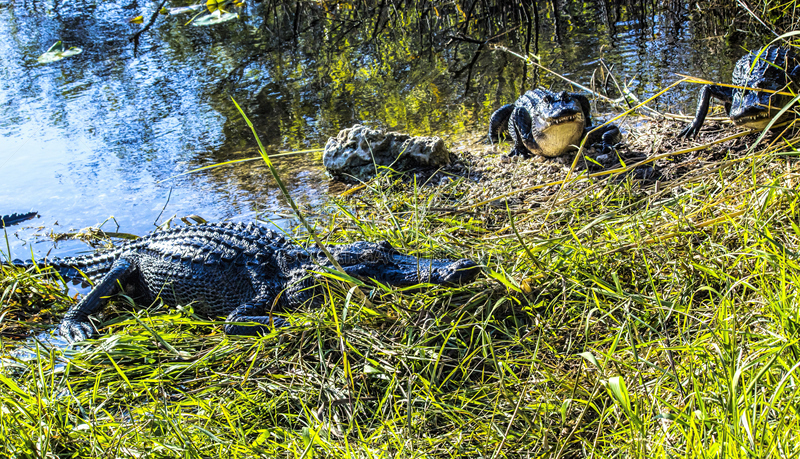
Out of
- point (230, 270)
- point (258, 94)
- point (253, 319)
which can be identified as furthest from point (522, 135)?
point (258, 94)

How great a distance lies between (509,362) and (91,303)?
2226mm

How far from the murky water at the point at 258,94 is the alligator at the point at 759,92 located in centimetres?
87

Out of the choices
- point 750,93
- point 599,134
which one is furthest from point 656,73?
point 750,93

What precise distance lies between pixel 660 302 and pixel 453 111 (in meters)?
4.05

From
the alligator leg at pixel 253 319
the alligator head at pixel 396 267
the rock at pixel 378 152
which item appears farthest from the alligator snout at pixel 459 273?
the rock at pixel 378 152

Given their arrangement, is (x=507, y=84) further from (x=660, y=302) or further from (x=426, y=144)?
(x=660, y=302)

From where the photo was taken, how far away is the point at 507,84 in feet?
20.1

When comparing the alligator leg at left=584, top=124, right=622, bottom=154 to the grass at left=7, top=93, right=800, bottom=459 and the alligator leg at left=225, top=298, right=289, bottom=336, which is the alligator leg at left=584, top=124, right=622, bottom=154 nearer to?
the grass at left=7, top=93, right=800, bottom=459

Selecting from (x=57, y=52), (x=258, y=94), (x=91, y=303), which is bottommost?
(x=91, y=303)

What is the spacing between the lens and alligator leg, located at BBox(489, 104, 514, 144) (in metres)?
4.58

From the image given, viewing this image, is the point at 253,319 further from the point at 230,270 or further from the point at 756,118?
the point at 756,118

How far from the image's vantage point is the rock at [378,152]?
14.4ft

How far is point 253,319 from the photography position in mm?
2639

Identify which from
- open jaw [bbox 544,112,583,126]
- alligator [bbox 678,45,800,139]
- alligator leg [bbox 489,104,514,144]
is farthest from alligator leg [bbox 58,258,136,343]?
alligator [bbox 678,45,800,139]
